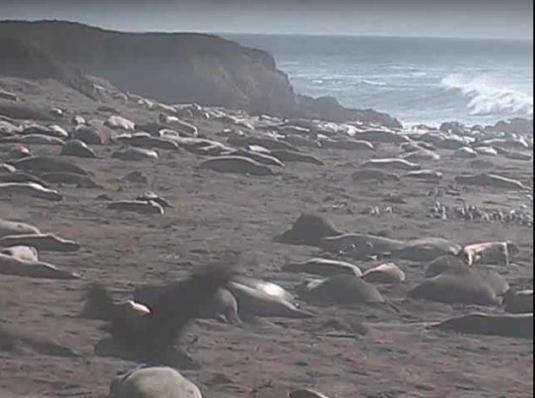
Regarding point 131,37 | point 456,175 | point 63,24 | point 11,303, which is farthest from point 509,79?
point 11,303

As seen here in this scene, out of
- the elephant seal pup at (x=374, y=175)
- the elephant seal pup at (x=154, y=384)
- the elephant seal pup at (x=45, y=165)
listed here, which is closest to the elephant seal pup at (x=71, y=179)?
the elephant seal pup at (x=45, y=165)

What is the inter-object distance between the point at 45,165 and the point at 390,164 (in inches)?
33.1

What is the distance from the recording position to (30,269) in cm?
226

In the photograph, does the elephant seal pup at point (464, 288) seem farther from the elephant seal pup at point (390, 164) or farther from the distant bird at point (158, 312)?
the distant bird at point (158, 312)

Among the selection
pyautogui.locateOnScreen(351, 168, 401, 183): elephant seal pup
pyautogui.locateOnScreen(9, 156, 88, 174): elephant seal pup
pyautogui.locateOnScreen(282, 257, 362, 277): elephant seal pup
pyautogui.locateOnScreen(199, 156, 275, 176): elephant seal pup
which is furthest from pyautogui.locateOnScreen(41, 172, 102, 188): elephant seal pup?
pyautogui.locateOnScreen(351, 168, 401, 183): elephant seal pup

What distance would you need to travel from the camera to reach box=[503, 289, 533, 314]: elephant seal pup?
5.46 ft

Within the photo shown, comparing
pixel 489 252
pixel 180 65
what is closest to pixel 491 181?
pixel 489 252

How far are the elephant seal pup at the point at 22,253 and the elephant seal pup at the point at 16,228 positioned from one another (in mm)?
31

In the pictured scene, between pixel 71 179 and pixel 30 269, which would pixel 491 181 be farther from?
pixel 30 269

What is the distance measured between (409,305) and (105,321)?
55 centimetres

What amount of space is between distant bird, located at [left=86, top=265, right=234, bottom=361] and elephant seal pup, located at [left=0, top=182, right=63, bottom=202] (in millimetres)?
270

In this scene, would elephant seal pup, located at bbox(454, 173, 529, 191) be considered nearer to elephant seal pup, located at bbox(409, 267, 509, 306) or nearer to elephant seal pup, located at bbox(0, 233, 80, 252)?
elephant seal pup, located at bbox(409, 267, 509, 306)

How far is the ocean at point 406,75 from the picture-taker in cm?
166

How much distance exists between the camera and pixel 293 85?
1.82 m
